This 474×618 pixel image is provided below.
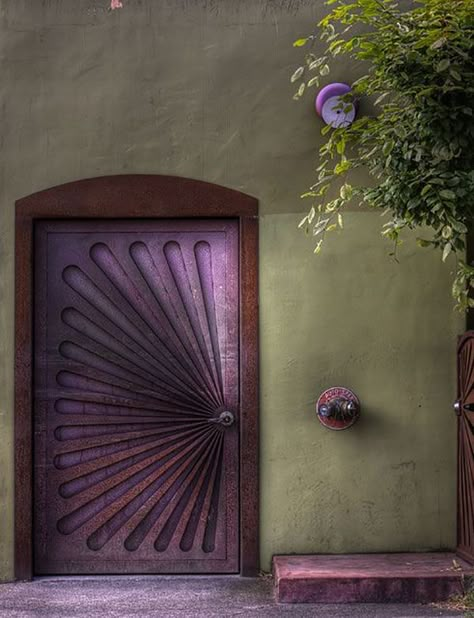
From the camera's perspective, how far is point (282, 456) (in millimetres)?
6090

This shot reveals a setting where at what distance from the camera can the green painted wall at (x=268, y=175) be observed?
6.09 metres

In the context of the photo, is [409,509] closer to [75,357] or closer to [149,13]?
[75,357]

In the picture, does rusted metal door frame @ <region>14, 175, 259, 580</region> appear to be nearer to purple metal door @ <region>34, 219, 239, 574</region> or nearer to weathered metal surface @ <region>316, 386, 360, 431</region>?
purple metal door @ <region>34, 219, 239, 574</region>

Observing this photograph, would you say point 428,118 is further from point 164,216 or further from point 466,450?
point 466,450

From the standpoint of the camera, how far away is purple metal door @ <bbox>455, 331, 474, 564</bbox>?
5777 millimetres

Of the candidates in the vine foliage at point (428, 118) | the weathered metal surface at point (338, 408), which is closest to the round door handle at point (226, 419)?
the weathered metal surface at point (338, 408)

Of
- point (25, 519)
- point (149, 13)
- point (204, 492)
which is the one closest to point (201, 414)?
point (204, 492)

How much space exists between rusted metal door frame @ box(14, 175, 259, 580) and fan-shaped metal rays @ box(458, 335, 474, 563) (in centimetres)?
125

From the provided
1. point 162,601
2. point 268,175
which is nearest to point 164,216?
point 268,175

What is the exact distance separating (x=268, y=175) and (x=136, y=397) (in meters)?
1.63

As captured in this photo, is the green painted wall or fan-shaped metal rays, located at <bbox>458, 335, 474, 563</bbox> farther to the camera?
the green painted wall

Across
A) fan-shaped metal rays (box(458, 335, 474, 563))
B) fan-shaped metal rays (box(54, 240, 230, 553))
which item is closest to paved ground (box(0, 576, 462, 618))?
fan-shaped metal rays (box(54, 240, 230, 553))

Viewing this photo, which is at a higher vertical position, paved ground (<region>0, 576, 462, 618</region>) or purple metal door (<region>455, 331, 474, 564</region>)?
purple metal door (<region>455, 331, 474, 564</region>)

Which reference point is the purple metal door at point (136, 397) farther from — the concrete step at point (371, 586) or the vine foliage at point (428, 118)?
the vine foliage at point (428, 118)
